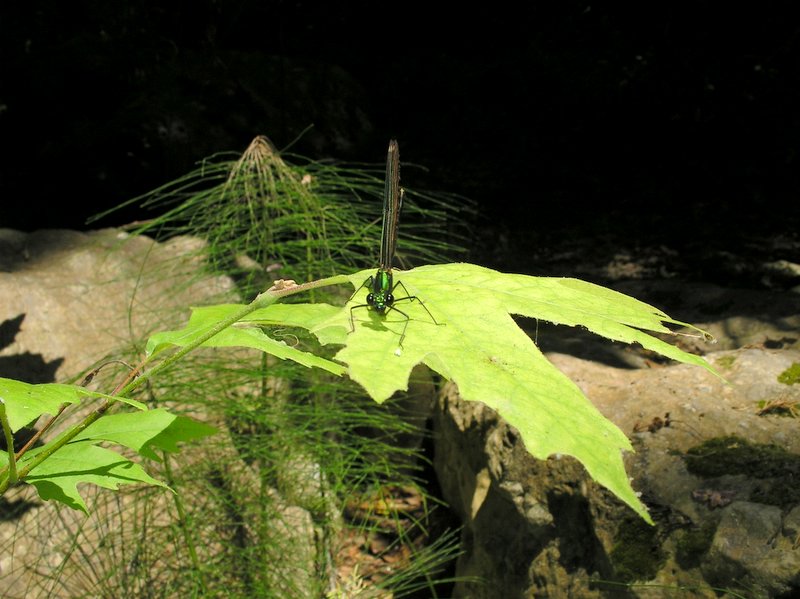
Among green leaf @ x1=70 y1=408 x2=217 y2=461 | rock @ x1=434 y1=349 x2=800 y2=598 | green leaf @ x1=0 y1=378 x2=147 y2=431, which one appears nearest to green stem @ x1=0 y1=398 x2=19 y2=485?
green leaf @ x1=0 y1=378 x2=147 y2=431

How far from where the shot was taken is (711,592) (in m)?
1.69

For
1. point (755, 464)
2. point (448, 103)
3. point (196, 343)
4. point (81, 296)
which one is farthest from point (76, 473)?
point (448, 103)

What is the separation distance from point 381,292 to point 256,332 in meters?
0.16

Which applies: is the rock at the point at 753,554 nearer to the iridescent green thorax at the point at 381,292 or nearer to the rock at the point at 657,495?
the rock at the point at 657,495

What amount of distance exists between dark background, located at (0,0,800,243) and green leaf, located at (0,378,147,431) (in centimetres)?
407

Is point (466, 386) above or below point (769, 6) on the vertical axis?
below

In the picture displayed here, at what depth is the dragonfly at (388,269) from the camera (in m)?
0.79

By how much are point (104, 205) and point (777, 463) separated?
429 centimetres

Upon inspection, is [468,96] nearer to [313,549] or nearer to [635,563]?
[313,549]

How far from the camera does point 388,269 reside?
836mm

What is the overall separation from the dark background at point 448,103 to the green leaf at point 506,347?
375 centimetres

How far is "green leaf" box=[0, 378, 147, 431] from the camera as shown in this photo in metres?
0.66

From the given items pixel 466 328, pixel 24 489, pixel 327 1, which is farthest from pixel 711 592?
pixel 327 1

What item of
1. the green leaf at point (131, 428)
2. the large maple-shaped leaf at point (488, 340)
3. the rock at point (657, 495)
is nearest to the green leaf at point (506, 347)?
the large maple-shaped leaf at point (488, 340)
